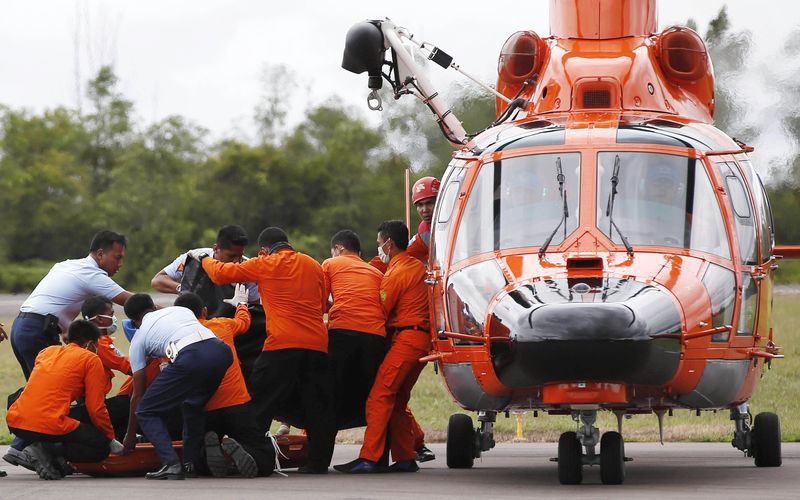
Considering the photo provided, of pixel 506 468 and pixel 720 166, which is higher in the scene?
pixel 720 166

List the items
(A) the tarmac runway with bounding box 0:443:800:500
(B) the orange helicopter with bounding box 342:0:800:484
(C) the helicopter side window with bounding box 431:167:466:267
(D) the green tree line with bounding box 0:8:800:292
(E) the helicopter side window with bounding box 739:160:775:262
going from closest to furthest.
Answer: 1. (B) the orange helicopter with bounding box 342:0:800:484
2. (A) the tarmac runway with bounding box 0:443:800:500
3. (C) the helicopter side window with bounding box 431:167:466:267
4. (E) the helicopter side window with bounding box 739:160:775:262
5. (D) the green tree line with bounding box 0:8:800:292

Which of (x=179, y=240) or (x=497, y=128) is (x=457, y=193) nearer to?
(x=497, y=128)

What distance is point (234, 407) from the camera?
11.8 metres

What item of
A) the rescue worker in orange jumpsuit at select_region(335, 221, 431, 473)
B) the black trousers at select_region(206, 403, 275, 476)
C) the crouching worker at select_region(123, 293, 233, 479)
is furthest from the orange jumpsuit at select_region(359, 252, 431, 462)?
the crouching worker at select_region(123, 293, 233, 479)

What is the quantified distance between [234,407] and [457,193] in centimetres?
239

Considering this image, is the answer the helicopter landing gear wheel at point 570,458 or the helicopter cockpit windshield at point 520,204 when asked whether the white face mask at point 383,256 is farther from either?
the helicopter landing gear wheel at point 570,458

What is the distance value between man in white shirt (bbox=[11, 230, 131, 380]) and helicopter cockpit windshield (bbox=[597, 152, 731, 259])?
447cm

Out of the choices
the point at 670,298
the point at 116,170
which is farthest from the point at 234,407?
the point at 116,170

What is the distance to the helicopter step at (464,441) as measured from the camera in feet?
43.0

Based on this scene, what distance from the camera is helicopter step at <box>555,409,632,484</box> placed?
1048 centimetres

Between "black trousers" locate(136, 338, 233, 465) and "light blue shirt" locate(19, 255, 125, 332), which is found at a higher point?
"light blue shirt" locate(19, 255, 125, 332)

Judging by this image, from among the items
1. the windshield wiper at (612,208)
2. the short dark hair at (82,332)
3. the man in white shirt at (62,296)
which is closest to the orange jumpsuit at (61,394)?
the short dark hair at (82,332)

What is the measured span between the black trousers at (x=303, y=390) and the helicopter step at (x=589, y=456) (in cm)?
235

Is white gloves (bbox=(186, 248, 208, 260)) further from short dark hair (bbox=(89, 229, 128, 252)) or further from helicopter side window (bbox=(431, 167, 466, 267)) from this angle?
helicopter side window (bbox=(431, 167, 466, 267))
